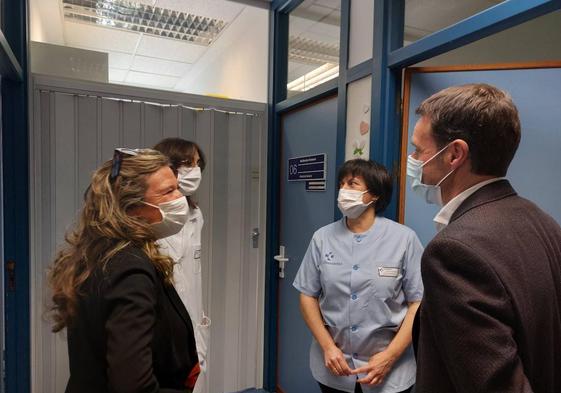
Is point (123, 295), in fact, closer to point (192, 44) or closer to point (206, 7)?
point (206, 7)

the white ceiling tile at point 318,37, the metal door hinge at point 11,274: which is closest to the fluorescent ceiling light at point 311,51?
the white ceiling tile at point 318,37

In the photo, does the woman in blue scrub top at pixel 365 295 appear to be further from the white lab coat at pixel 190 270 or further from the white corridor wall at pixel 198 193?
the white corridor wall at pixel 198 193

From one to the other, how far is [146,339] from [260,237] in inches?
71.5

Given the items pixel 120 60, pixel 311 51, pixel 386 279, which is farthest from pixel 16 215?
pixel 120 60

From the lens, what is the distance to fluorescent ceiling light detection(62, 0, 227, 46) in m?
2.90

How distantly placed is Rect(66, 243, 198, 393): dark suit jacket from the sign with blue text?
134 centimetres

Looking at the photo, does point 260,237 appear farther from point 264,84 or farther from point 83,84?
point 83,84

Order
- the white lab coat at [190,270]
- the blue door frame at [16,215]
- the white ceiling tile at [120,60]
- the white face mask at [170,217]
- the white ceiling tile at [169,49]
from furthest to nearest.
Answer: the white ceiling tile at [120,60] < the white ceiling tile at [169,49] < the blue door frame at [16,215] < the white lab coat at [190,270] < the white face mask at [170,217]

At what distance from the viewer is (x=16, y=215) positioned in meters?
2.01

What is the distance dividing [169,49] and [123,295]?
3.57m

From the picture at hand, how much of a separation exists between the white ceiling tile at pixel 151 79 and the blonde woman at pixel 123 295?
419 centimetres

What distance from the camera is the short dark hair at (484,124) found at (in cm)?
74

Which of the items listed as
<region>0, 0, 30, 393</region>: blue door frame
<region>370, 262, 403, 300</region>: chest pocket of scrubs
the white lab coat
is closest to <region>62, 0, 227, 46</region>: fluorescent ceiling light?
<region>0, 0, 30, 393</region>: blue door frame

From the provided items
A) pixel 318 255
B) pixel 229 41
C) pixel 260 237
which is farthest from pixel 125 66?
pixel 318 255
